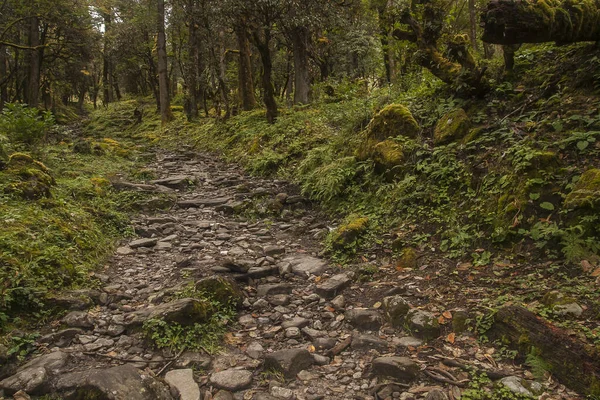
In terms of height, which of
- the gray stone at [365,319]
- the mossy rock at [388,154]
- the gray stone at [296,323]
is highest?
the mossy rock at [388,154]

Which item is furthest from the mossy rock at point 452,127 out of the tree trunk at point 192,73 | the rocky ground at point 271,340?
the tree trunk at point 192,73

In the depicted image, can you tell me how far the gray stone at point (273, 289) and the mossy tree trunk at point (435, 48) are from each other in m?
4.77

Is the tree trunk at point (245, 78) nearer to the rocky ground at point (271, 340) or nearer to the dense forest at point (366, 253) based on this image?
the dense forest at point (366, 253)

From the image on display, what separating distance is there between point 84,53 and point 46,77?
476cm

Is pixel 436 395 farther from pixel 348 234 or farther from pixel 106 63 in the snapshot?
pixel 106 63

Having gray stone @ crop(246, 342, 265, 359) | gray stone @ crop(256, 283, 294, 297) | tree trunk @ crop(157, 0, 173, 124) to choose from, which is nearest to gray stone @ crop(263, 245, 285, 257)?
gray stone @ crop(256, 283, 294, 297)

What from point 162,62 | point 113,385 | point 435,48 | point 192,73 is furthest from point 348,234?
point 162,62

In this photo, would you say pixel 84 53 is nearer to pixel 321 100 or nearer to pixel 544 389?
pixel 321 100

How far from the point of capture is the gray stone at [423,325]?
3.87 metres

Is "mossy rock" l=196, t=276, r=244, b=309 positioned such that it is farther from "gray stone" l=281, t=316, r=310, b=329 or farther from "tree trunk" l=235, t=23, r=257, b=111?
"tree trunk" l=235, t=23, r=257, b=111

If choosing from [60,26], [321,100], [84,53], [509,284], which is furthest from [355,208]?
[84,53]

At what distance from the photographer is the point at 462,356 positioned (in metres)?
3.51

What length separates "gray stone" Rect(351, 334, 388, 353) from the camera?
12.7ft

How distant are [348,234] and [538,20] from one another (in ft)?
12.4
